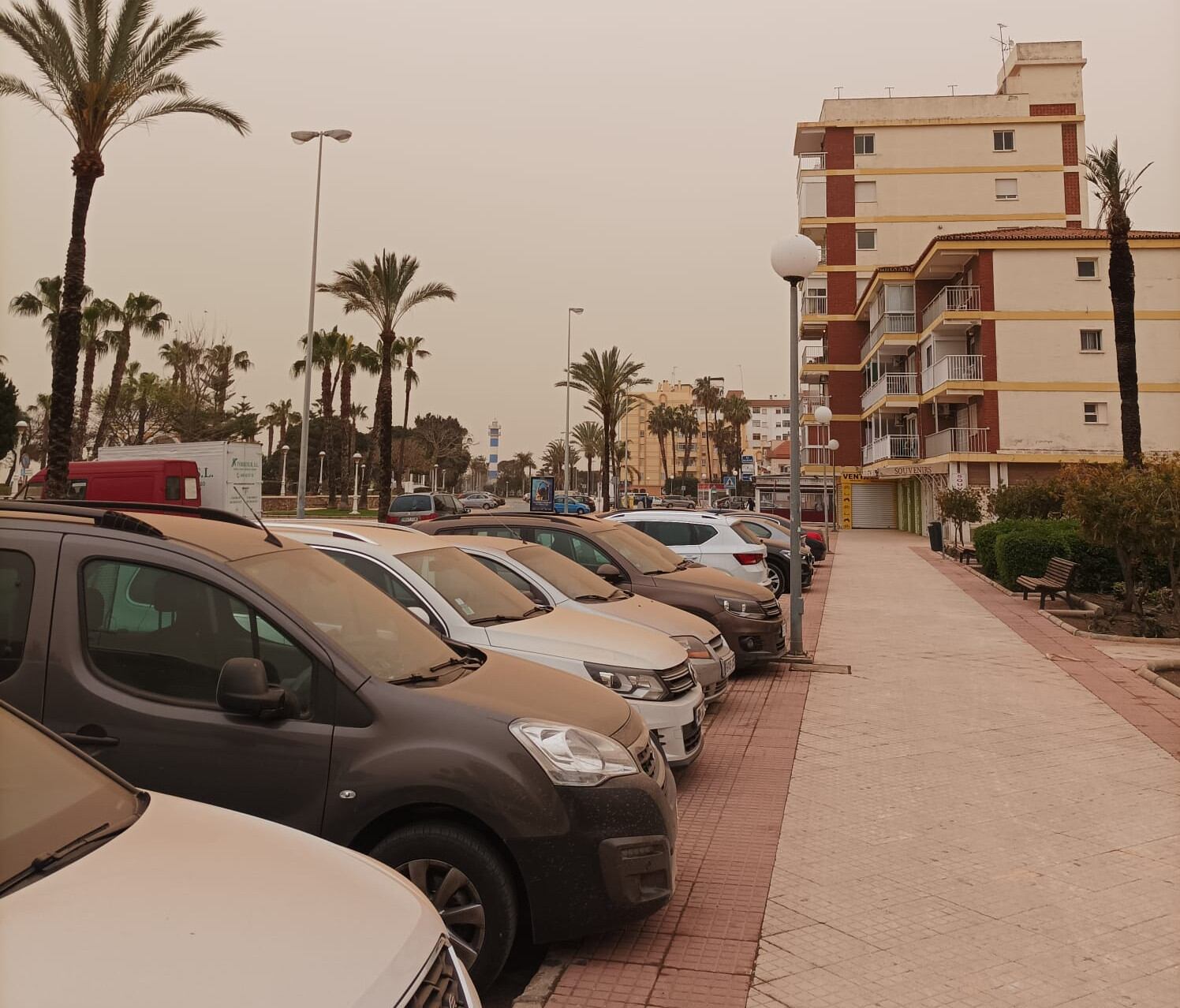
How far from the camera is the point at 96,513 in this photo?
4.05m

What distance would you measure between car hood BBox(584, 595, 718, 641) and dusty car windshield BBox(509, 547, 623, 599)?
188 mm

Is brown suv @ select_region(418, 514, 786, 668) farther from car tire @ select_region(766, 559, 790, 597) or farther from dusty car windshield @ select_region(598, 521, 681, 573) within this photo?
car tire @ select_region(766, 559, 790, 597)

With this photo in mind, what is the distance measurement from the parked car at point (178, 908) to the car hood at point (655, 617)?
5.03 meters

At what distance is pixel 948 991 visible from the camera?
146 inches

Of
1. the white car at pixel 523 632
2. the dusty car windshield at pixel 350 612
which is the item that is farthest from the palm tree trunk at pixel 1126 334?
the dusty car windshield at pixel 350 612

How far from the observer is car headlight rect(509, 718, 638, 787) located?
369cm

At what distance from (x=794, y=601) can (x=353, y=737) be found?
8.79 meters

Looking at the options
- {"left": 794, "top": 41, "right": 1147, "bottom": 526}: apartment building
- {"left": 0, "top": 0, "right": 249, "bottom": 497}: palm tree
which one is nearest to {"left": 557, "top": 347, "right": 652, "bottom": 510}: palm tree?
{"left": 794, "top": 41, "right": 1147, "bottom": 526}: apartment building

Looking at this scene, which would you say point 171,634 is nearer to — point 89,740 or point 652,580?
point 89,740

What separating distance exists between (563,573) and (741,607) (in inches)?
102

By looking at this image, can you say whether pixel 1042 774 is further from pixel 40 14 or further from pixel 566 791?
pixel 40 14

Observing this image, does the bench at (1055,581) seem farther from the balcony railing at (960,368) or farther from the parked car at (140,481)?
the balcony railing at (960,368)

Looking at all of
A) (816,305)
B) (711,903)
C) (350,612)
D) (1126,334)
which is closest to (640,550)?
(711,903)

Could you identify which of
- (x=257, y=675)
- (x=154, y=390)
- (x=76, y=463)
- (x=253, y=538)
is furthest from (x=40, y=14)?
(x=154, y=390)
